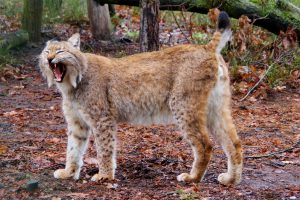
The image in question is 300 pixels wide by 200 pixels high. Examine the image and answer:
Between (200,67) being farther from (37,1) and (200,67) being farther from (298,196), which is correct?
(37,1)

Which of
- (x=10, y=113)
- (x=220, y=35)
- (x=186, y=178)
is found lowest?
(x=10, y=113)

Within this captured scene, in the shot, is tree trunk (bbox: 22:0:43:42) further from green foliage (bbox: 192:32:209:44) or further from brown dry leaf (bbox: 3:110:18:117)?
brown dry leaf (bbox: 3:110:18:117)

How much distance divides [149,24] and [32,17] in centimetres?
331

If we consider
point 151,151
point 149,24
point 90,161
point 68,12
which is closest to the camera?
point 90,161

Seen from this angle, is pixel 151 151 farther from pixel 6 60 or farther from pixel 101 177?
pixel 6 60

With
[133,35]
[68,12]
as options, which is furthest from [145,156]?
[68,12]

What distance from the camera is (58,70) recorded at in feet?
18.3

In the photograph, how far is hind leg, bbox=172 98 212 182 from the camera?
5.49 meters

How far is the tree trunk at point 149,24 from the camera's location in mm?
9180

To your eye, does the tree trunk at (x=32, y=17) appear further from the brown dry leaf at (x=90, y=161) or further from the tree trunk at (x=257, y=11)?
the brown dry leaf at (x=90, y=161)

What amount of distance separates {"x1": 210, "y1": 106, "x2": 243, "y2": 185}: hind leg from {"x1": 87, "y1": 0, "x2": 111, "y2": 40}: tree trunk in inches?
269

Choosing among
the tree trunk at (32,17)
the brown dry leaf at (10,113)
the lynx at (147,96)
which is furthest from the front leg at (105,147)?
the tree trunk at (32,17)

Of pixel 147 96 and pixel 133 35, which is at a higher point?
pixel 147 96

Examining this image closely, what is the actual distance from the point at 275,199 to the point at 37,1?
7.76 metres
